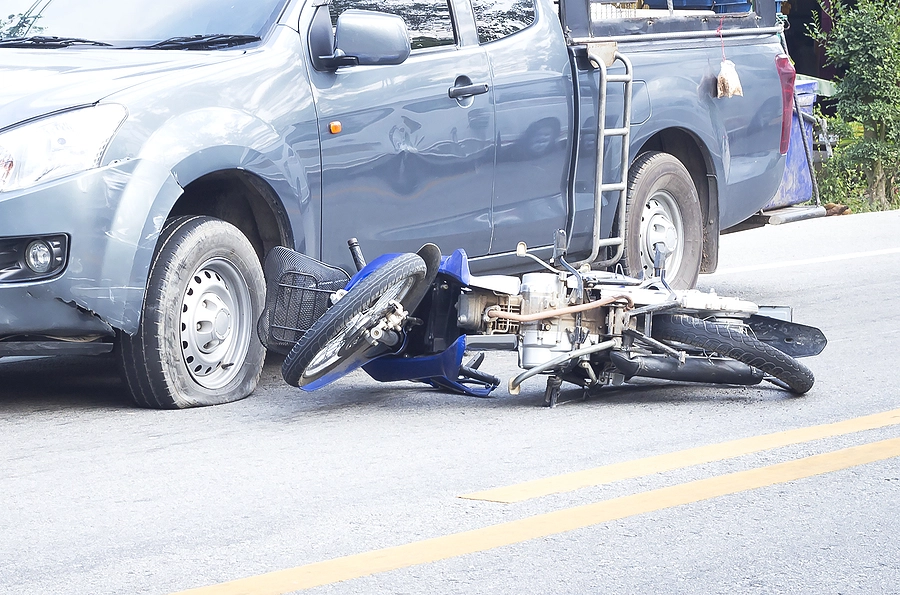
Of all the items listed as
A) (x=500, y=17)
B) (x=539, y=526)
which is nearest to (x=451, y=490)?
(x=539, y=526)

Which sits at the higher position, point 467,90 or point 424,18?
point 424,18

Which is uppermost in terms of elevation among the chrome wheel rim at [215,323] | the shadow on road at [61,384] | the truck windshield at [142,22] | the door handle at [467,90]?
the truck windshield at [142,22]

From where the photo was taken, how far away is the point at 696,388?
19.1ft

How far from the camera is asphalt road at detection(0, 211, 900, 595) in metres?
3.47

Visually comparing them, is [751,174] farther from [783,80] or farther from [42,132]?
[42,132]

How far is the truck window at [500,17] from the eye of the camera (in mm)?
6746

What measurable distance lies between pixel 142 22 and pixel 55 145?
1182 mm

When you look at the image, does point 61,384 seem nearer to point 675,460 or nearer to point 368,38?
point 368,38

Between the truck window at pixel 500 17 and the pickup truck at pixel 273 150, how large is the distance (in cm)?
1

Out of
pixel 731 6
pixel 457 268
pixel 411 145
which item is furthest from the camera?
pixel 731 6

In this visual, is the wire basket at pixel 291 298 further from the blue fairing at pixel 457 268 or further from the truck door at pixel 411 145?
the truck door at pixel 411 145

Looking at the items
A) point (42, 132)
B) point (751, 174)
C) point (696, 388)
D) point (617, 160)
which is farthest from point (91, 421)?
point (751, 174)

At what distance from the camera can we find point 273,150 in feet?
18.2

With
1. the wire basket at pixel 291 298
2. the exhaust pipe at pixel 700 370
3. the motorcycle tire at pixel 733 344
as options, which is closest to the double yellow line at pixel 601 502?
the motorcycle tire at pixel 733 344
